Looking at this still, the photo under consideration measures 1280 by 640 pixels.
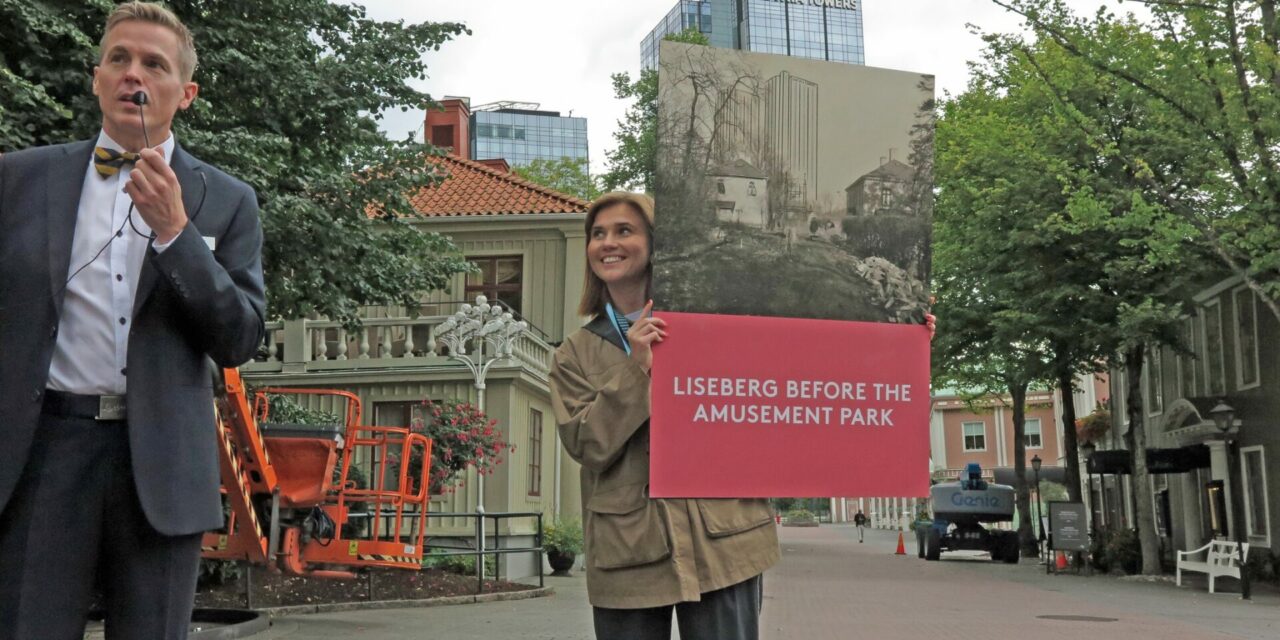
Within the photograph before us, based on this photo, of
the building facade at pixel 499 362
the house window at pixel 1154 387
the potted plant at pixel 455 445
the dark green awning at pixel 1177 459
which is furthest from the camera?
the house window at pixel 1154 387

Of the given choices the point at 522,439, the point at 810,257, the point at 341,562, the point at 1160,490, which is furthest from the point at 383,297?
the point at 1160,490

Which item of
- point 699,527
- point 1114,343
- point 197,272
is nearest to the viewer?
point 197,272

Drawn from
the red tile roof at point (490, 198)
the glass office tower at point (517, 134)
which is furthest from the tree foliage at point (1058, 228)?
the glass office tower at point (517, 134)

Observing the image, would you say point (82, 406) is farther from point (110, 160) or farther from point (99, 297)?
point (110, 160)

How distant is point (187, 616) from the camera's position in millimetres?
2588

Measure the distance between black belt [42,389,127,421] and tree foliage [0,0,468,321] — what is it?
8840mm

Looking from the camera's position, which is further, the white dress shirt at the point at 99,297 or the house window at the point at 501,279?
the house window at the point at 501,279

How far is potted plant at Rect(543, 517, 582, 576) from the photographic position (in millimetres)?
23578

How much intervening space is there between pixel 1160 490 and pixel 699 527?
3435 centimetres

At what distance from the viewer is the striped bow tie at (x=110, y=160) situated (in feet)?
8.75

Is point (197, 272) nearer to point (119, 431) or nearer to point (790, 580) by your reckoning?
point (119, 431)

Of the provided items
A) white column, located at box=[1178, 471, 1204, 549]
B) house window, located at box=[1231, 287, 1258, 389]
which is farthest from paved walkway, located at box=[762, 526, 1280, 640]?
white column, located at box=[1178, 471, 1204, 549]

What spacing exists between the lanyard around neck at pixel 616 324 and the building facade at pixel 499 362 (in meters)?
17.4

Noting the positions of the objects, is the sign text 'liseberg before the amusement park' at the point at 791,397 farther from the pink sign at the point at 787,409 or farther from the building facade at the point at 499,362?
the building facade at the point at 499,362
